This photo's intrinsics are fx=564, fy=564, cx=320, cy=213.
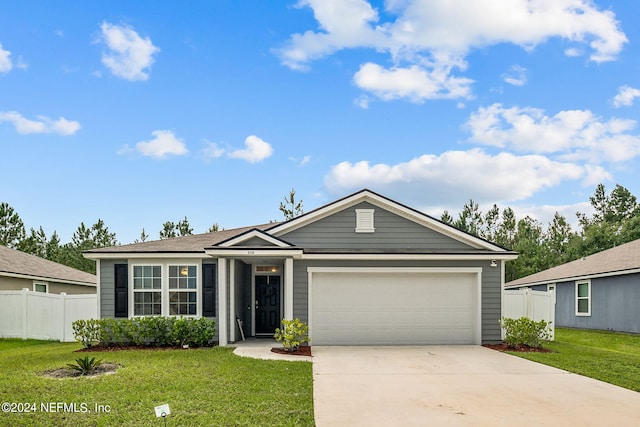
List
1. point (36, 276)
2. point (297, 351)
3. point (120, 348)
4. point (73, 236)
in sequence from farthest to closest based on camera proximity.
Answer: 1. point (73, 236)
2. point (36, 276)
3. point (120, 348)
4. point (297, 351)

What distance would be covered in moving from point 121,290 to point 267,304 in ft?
13.7

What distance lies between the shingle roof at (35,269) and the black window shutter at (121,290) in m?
6.28

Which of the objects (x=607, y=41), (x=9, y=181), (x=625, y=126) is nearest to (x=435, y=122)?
(x=607, y=41)

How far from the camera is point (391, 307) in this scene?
14.9m

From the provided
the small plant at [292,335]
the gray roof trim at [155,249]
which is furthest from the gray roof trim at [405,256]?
the gray roof trim at [155,249]

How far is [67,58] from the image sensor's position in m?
18.1

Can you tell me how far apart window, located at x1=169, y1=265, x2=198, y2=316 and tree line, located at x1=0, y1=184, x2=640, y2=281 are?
21.3 m

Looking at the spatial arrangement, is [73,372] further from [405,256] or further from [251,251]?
[405,256]

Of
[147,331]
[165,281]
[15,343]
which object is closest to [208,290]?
[165,281]

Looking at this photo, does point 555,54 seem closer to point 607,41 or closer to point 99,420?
point 607,41

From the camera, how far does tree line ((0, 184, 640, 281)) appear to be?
35938 millimetres

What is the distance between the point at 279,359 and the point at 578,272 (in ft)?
54.3

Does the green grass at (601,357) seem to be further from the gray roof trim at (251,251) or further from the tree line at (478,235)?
the tree line at (478,235)

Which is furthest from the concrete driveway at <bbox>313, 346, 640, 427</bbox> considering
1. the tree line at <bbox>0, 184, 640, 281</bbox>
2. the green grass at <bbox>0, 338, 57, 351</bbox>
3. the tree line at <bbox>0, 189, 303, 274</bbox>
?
the tree line at <bbox>0, 189, 303, 274</bbox>
